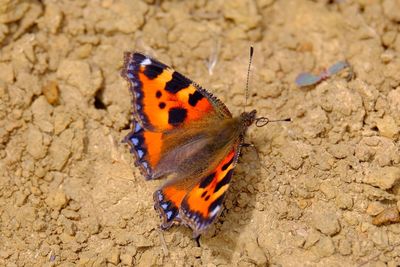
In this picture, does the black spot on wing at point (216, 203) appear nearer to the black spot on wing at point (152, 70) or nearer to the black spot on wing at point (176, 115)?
the black spot on wing at point (176, 115)

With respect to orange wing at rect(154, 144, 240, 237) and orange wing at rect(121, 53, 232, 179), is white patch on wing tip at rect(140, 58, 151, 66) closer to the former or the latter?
orange wing at rect(121, 53, 232, 179)

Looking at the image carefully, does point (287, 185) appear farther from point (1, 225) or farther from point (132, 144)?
point (1, 225)

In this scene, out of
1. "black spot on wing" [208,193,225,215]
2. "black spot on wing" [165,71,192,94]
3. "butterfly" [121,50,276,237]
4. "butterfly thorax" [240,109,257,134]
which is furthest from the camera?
"butterfly thorax" [240,109,257,134]

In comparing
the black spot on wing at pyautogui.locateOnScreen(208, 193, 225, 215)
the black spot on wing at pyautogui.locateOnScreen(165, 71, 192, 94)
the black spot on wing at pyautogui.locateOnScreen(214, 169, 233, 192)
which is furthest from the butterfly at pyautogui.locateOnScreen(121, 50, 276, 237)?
the black spot on wing at pyautogui.locateOnScreen(208, 193, 225, 215)

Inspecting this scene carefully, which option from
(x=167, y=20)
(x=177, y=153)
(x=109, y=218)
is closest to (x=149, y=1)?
(x=167, y=20)

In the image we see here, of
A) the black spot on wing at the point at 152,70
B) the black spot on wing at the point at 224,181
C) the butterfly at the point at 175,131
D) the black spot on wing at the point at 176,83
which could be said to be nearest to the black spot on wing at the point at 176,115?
the butterfly at the point at 175,131

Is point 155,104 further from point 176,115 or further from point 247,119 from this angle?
point 247,119

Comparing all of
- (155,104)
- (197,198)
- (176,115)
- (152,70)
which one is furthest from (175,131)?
(197,198)
